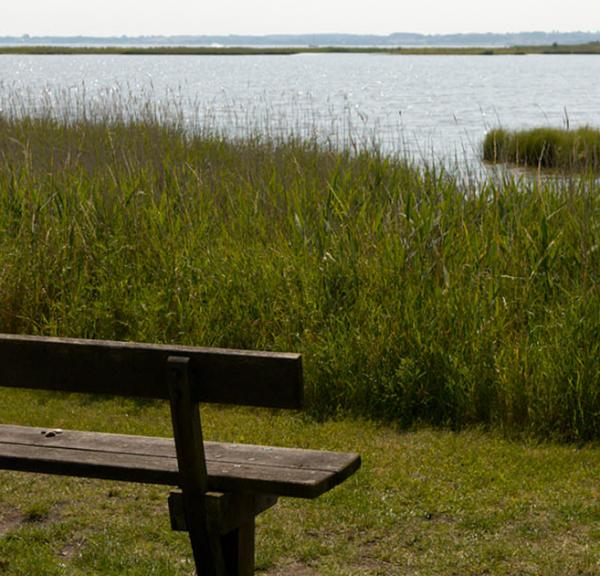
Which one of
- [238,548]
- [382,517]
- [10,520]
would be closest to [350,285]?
[382,517]

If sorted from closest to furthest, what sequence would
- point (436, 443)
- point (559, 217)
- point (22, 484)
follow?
1. point (22, 484)
2. point (436, 443)
3. point (559, 217)

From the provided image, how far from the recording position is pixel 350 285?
6.45 m

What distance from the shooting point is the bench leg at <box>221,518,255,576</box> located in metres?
2.99

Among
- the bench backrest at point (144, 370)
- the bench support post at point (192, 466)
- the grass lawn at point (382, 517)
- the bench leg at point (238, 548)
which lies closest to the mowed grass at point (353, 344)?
the grass lawn at point (382, 517)

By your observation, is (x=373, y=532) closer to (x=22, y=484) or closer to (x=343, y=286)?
(x=22, y=484)

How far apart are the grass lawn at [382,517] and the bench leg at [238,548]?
33.7 inches

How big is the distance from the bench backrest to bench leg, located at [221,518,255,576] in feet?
1.63

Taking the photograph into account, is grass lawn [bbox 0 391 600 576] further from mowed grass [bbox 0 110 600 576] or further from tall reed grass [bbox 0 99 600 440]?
tall reed grass [bbox 0 99 600 440]

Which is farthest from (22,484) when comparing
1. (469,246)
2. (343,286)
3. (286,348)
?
(469,246)

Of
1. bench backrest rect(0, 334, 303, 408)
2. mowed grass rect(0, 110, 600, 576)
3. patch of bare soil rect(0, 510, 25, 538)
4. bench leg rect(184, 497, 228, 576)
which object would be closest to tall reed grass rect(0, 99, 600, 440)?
mowed grass rect(0, 110, 600, 576)

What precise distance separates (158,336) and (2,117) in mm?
9322

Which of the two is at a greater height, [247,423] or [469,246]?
[469,246]

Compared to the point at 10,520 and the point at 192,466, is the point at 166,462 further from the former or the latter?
the point at 10,520

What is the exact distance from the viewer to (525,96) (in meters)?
58.7
